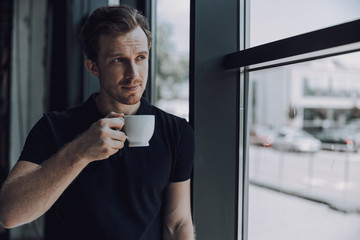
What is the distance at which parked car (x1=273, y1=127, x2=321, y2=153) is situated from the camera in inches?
39.7

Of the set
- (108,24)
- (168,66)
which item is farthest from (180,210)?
(168,66)

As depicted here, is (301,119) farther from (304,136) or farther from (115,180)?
(115,180)

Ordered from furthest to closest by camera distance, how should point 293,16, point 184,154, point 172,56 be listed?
point 172,56
point 184,154
point 293,16

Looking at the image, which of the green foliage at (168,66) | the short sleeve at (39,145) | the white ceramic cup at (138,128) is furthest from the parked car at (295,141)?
the short sleeve at (39,145)

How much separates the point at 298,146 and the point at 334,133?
0.14m

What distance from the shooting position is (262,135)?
3.99 feet

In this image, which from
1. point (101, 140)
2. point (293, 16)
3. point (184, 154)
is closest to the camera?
point (101, 140)

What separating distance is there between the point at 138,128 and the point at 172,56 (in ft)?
3.00

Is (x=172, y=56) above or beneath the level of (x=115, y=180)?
above

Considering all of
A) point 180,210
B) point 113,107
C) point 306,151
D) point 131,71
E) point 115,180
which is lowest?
point 180,210

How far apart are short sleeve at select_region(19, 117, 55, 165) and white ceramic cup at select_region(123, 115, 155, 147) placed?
307 mm

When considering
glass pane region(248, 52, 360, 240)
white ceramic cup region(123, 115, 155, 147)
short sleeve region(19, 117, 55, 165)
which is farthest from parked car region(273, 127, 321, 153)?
short sleeve region(19, 117, 55, 165)

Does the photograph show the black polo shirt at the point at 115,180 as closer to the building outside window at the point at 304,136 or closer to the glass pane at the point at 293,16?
the building outside window at the point at 304,136

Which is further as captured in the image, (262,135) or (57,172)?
(262,135)
